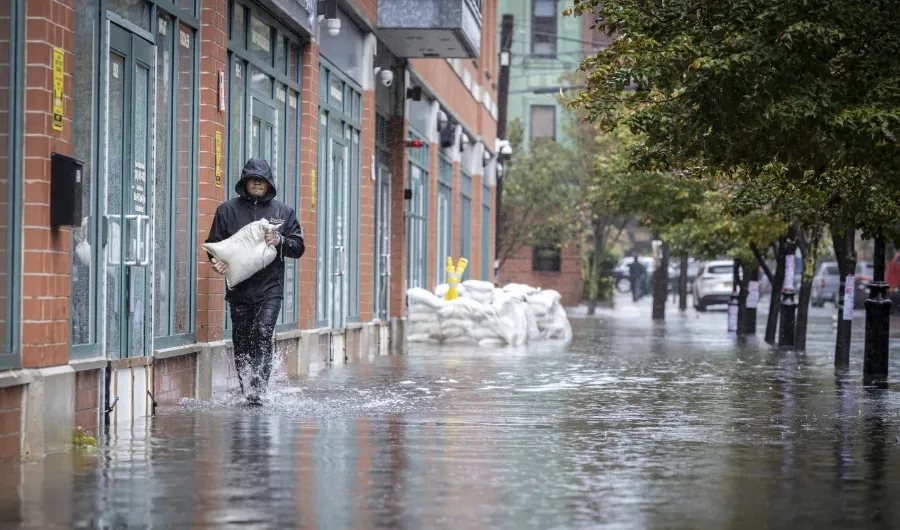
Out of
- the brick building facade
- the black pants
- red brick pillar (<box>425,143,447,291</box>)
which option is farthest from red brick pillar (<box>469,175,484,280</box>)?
the black pants

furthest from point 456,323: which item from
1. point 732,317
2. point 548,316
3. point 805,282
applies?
point 732,317

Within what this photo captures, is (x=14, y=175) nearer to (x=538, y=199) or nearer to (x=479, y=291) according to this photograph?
(x=479, y=291)

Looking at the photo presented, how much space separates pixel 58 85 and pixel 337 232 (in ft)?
37.6

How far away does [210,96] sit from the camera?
1430 cm

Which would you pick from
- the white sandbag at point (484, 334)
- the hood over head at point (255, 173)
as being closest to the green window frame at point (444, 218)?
the white sandbag at point (484, 334)

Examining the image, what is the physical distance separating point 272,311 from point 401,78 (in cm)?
1336

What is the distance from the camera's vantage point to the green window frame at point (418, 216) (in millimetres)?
28609

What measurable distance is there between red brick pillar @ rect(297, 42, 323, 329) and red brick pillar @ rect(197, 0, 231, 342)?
13.3 ft

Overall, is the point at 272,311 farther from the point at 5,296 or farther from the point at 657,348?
the point at 657,348

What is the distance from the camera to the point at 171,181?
1377cm

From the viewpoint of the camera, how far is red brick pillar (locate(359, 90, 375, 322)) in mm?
23094

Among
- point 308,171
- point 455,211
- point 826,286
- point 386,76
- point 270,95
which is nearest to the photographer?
point 270,95

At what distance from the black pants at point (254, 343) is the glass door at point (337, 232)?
732 centimetres

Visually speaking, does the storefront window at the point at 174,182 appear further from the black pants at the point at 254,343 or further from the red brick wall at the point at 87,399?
the red brick wall at the point at 87,399
